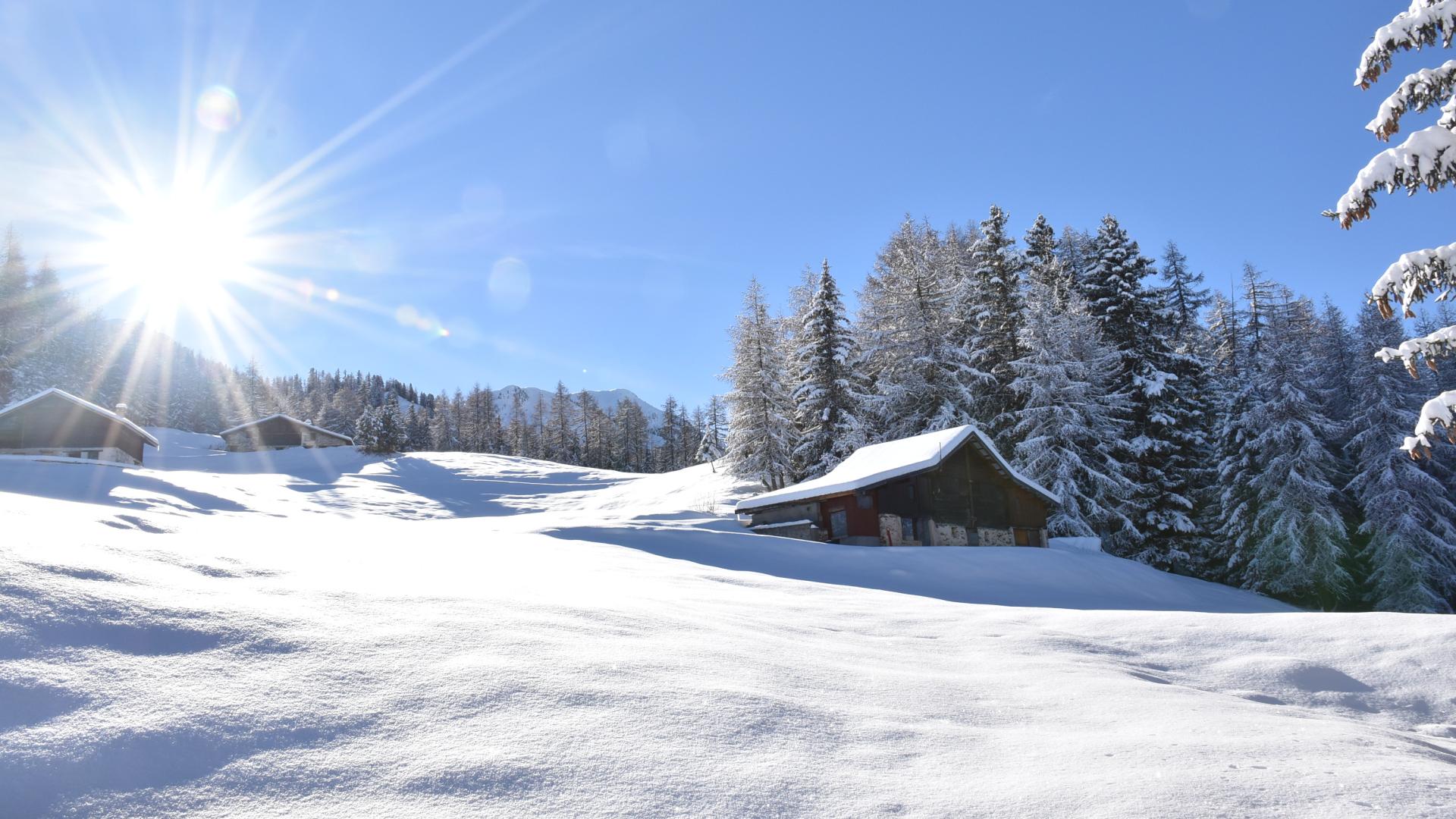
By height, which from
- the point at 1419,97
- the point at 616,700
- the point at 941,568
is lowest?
the point at 941,568

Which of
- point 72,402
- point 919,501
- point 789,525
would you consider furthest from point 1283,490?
point 72,402

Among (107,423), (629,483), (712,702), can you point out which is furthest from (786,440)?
(107,423)

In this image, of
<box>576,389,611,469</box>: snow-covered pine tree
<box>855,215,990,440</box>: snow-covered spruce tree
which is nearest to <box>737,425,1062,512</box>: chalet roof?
<box>855,215,990,440</box>: snow-covered spruce tree

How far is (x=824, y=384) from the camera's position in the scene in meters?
33.8

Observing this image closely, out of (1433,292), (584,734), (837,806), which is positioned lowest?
(837,806)

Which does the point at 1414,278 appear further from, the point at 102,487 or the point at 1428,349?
the point at 102,487

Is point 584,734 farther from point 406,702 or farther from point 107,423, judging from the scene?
point 107,423

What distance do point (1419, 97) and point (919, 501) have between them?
62.1 feet

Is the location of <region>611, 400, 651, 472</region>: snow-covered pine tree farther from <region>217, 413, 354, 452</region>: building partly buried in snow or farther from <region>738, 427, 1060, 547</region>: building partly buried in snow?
<region>738, 427, 1060, 547</region>: building partly buried in snow

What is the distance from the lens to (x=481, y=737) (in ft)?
9.59

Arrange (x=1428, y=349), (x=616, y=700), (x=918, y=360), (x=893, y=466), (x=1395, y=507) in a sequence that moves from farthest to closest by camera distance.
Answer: (x=918, y=360)
(x=1395, y=507)
(x=893, y=466)
(x=1428, y=349)
(x=616, y=700)

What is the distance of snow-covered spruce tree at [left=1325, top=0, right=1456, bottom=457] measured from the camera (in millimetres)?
5625

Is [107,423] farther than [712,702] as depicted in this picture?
Yes

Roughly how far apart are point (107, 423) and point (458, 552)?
122ft
